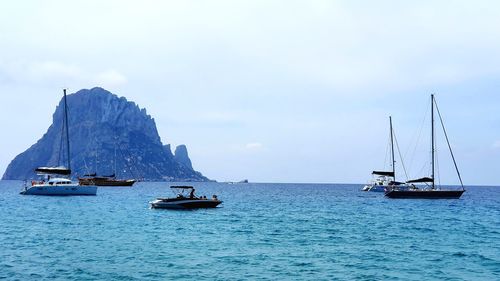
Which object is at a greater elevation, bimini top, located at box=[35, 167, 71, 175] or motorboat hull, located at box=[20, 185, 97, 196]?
bimini top, located at box=[35, 167, 71, 175]

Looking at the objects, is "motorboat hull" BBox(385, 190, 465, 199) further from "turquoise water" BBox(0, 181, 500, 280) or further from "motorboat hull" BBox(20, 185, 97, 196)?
"motorboat hull" BBox(20, 185, 97, 196)

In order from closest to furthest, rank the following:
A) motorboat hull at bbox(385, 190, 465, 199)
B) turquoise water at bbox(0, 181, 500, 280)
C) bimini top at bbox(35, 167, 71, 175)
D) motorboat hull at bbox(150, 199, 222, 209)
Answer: turquoise water at bbox(0, 181, 500, 280)
motorboat hull at bbox(150, 199, 222, 209)
motorboat hull at bbox(385, 190, 465, 199)
bimini top at bbox(35, 167, 71, 175)

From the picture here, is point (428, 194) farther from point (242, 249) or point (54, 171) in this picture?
point (54, 171)

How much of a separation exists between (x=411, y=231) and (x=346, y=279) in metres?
23.6

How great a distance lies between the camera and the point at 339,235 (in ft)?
136

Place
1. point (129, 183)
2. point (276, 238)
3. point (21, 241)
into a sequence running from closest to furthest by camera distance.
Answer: point (21, 241) < point (276, 238) < point (129, 183)

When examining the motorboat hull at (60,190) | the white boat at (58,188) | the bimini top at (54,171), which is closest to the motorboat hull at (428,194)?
the motorboat hull at (60,190)

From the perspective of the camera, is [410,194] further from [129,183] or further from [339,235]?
[129,183]

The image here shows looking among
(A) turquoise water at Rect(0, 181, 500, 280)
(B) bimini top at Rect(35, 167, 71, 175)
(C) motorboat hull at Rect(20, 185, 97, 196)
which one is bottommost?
(A) turquoise water at Rect(0, 181, 500, 280)

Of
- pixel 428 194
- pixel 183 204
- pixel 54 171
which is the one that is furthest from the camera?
pixel 54 171

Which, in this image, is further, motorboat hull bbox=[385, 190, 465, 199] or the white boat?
motorboat hull bbox=[385, 190, 465, 199]

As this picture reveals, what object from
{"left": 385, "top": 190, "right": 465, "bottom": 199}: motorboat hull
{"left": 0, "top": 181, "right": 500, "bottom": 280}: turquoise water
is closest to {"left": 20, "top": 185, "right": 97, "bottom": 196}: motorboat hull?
{"left": 0, "top": 181, "right": 500, "bottom": 280}: turquoise water

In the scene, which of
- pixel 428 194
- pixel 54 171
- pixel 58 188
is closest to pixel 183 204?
pixel 58 188

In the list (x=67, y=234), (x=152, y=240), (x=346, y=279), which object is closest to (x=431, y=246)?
(x=346, y=279)
